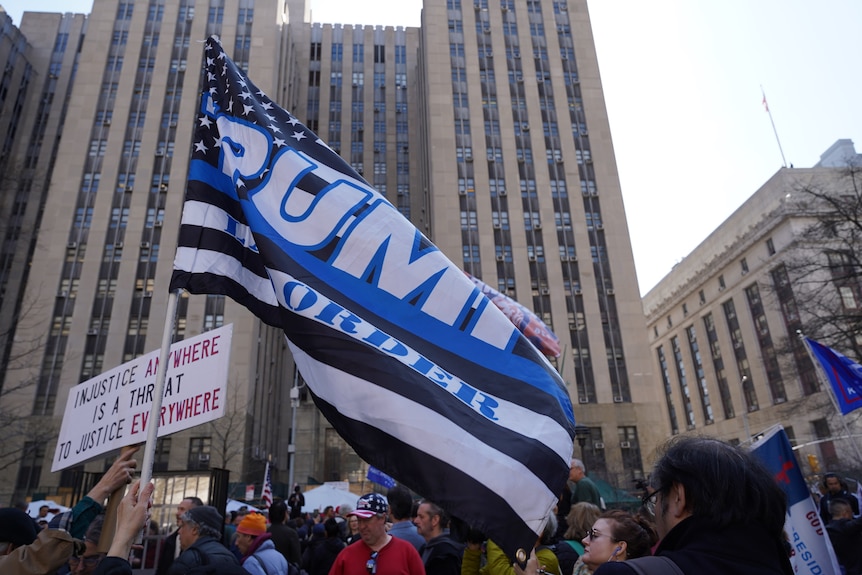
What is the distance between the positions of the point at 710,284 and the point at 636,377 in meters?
39.8

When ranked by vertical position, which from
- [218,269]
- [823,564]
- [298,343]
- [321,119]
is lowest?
[823,564]

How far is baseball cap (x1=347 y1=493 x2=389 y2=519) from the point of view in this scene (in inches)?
188

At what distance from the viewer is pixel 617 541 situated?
129 inches

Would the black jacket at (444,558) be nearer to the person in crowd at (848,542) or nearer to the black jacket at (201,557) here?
the black jacket at (201,557)

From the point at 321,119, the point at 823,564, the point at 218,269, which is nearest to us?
the point at 218,269

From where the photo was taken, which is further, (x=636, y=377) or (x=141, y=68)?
(x=141, y=68)

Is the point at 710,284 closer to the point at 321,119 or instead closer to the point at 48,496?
the point at 321,119

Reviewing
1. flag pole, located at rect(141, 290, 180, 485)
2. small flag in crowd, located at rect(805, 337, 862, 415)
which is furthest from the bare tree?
flag pole, located at rect(141, 290, 180, 485)

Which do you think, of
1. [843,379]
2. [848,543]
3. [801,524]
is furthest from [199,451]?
[801,524]

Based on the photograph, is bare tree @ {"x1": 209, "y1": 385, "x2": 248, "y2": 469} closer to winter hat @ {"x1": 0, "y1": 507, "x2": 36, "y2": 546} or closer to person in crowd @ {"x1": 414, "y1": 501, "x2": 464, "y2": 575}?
person in crowd @ {"x1": 414, "y1": 501, "x2": 464, "y2": 575}

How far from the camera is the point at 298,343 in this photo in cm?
Result: 408

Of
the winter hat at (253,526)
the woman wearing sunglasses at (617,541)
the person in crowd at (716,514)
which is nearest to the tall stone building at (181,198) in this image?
the winter hat at (253,526)

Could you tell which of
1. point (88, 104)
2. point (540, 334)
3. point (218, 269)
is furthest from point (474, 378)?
point (88, 104)

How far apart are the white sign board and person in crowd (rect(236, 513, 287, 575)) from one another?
1.94m
